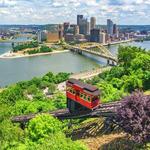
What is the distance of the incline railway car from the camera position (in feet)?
82.4

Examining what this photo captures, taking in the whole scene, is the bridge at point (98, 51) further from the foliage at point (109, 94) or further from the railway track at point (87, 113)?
the railway track at point (87, 113)

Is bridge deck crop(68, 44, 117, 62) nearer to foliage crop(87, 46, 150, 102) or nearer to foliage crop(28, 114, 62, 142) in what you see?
foliage crop(87, 46, 150, 102)

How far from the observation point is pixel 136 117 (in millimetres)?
17656

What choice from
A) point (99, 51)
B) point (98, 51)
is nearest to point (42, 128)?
point (99, 51)

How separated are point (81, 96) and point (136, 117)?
27.5 ft

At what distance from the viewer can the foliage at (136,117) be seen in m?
17.2

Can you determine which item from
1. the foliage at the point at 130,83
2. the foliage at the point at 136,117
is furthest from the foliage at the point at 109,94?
the foliage at the point at 136,117

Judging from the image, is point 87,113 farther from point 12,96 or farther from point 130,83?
point 12,96

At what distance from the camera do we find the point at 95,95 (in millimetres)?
24938

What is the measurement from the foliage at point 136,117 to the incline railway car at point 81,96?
21.5ft

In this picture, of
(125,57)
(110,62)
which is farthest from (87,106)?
(110,62)

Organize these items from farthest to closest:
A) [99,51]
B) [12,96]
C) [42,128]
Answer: [99,51] < [12,96] < [42,128]

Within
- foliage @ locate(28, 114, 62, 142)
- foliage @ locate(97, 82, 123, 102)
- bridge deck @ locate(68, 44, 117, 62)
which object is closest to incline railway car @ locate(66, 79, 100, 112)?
foliage @ locate(28, 114, 62, 142)

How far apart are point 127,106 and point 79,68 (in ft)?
278
